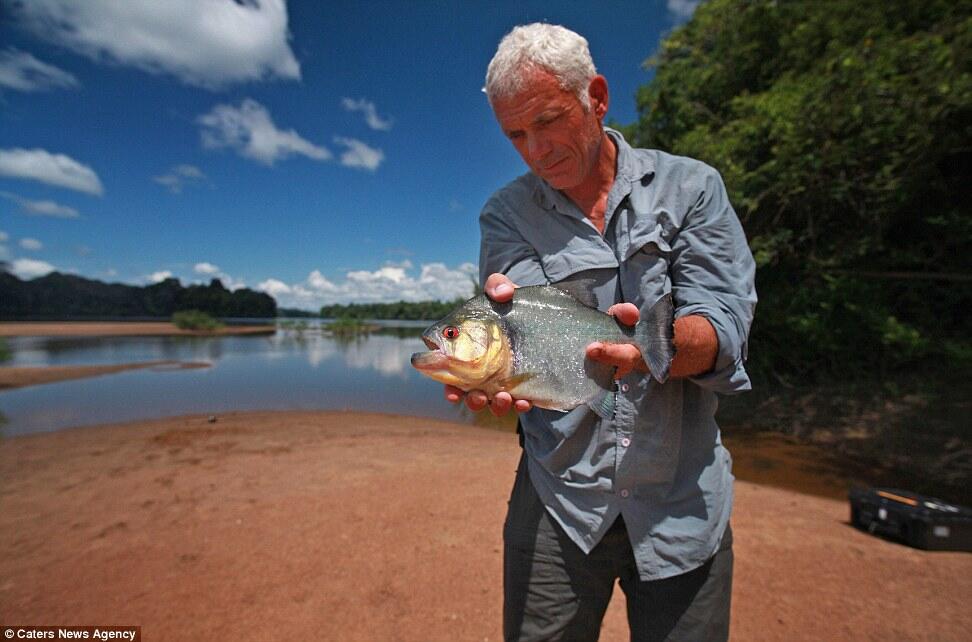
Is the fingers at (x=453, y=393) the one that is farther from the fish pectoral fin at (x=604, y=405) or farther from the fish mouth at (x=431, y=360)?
the fish pectoral fin at (x=604, y=405)

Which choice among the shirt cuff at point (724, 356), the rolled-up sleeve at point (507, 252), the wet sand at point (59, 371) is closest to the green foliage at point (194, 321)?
the wet sand at point (59, 371)

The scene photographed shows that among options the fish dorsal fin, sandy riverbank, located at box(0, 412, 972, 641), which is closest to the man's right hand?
the fish dorsal fin

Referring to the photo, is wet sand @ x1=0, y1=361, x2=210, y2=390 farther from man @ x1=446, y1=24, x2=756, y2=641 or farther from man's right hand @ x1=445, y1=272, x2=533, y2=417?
man @ x1=446, y1=24, x2=756, y2=641

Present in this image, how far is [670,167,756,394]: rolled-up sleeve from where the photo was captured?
5.41 feet

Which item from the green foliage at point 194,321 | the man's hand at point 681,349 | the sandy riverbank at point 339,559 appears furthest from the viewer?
the green foliage at point 194,321

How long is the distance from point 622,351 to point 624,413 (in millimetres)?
360

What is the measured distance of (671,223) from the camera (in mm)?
1903

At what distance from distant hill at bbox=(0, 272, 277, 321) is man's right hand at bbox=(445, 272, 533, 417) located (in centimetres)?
6620

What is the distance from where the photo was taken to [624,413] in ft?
6.23

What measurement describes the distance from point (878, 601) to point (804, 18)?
43.0ft

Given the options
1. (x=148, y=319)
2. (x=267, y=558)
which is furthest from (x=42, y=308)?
(x=267, y=558)

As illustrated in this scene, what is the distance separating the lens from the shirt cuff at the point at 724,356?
A: 1610mm

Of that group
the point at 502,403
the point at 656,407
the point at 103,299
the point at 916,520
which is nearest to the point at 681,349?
the point at 656,407

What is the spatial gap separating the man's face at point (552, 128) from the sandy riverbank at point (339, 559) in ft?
12.5
